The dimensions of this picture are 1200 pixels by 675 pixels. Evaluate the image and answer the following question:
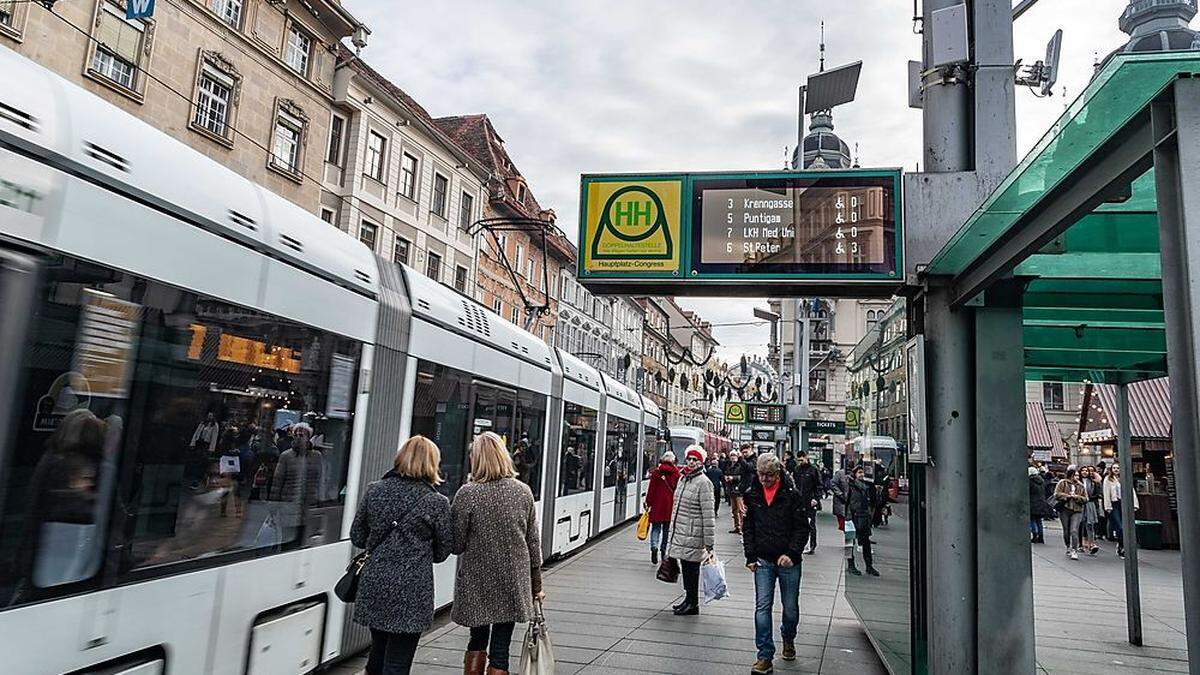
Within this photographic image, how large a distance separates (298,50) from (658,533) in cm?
1911

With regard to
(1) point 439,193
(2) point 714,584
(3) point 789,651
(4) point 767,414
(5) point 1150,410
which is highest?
(1) point 439,193

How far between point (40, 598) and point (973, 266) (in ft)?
15.6

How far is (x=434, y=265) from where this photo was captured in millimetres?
31875

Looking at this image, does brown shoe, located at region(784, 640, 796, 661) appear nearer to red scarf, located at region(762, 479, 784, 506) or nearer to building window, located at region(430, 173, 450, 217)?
red scarf, located at region(762, 479, 784, 506)

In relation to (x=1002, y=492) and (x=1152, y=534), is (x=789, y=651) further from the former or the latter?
(x=1152, y=534)

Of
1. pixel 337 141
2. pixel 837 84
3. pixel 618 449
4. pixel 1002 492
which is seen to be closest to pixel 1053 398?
pixel 618 449

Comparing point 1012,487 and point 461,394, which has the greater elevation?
point 461,394

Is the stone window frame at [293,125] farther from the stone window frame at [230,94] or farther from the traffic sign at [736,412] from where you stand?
the traffic sign at [736,412]

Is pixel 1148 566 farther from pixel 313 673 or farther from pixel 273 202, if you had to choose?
pixel 273 202

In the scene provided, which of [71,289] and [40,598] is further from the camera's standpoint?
[71,289]

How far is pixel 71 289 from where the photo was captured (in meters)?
3.51

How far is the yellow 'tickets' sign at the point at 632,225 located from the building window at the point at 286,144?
1905 cm

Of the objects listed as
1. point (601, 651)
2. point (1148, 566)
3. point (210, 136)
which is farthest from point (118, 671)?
point (210, 136)

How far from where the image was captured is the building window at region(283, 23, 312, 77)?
78.5ft
